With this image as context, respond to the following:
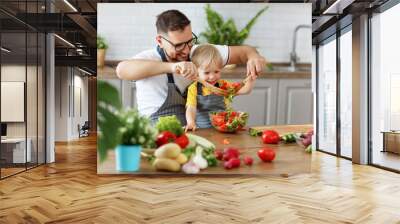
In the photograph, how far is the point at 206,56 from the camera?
125 inches

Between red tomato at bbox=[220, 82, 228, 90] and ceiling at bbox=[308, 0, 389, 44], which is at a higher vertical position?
Answer: ceiling at bbox=[308, 0, 389, 44]

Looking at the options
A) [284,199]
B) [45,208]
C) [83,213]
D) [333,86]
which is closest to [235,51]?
[284,199]

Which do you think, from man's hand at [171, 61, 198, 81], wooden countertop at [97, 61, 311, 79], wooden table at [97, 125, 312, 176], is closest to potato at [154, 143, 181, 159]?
man's hand at [171, 61, 198, 81]

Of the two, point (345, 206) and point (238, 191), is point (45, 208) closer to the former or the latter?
point (238, 191)

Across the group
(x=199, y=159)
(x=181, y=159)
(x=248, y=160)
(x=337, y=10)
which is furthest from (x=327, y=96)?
(x=181, y=159)

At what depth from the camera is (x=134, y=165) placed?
1.08m

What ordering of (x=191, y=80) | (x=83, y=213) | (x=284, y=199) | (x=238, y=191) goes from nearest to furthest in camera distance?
(x=191, y=80) → (x=83, y=213) → (x=284, y=199) → (x=238, y=191)

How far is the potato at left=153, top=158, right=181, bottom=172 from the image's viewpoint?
1.66 metres

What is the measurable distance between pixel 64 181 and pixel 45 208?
1640mm

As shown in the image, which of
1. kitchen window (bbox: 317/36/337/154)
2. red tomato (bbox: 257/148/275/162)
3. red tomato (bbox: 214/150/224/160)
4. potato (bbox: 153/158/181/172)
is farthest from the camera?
kitchen window (bbox: 317/36/337/154)

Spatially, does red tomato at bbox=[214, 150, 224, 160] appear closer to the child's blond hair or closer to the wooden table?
the wooden table

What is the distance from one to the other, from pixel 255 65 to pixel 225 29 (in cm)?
46

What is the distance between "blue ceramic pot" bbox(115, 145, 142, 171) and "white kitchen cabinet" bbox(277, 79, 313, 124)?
131 inches

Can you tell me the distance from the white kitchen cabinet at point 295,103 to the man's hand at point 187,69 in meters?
1.55
